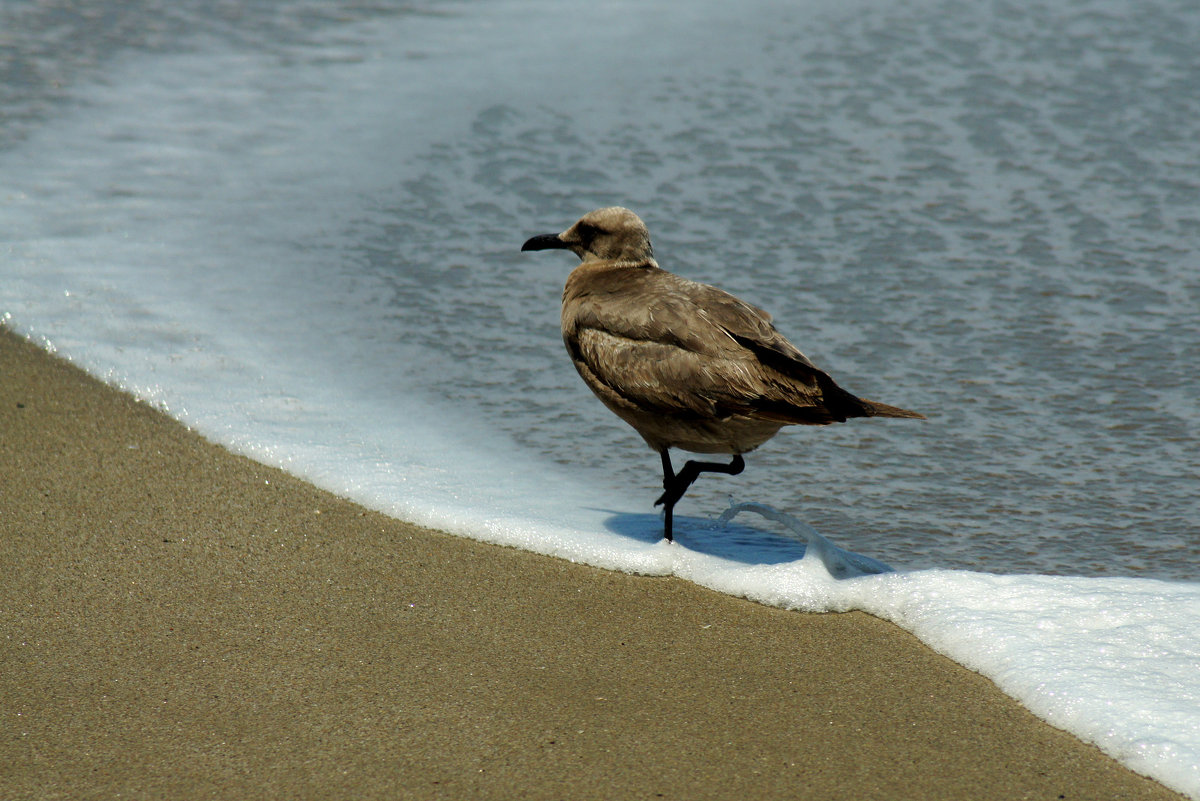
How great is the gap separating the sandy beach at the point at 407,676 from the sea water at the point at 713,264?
0.21 m

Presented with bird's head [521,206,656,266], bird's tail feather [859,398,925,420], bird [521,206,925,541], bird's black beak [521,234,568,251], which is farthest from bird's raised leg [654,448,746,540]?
bird's black beak [521,234,568,251]

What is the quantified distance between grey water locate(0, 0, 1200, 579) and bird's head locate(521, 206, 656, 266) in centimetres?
82

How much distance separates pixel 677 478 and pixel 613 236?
3.18 feet

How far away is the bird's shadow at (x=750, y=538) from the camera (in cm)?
418

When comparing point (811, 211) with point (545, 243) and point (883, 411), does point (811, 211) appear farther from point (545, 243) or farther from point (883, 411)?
point (883, 411)

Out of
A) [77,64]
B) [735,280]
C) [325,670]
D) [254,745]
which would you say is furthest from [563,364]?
[77,64]

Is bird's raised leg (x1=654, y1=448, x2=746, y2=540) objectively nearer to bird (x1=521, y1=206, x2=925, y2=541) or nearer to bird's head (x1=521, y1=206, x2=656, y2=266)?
bird (x1=521, y1=206, x2=925, y2=541)

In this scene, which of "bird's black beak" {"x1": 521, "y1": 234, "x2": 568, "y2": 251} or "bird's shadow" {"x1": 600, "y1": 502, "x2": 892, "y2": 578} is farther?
"bird's black beak" {"x1": 521, "y1": 234, "x2": 568, "y2": 251}

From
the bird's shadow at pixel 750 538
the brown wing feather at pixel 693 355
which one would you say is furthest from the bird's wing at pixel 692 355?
the bird's shadow at pixel 750 538

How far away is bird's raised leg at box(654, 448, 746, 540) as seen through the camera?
4363 mm

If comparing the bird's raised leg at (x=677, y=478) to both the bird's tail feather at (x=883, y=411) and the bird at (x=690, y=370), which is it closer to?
the bird at (x=690, y=370)

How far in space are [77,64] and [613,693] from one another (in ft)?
25.5

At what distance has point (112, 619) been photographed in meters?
3.71

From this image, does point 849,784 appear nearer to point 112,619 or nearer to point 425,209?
point 112,619
